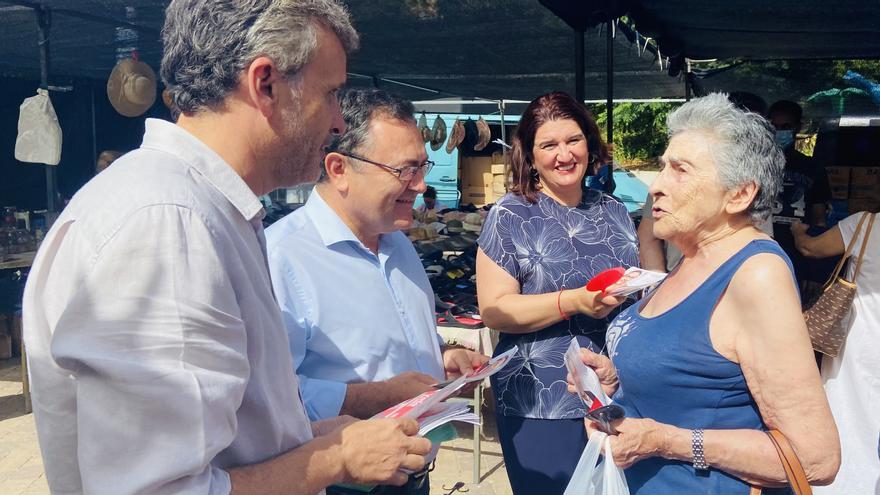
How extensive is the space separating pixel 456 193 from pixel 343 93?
620 inches

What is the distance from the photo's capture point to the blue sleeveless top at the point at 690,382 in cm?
171

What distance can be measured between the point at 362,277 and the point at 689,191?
3.06 feet

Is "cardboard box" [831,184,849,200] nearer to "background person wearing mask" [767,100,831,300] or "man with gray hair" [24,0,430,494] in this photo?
"background person wearing mask" [767,100,831,300]

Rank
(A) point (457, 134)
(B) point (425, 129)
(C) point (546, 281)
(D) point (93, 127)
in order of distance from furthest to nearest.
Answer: (A) point (457, 134) → (B) point (425, 129) → (D) point (93, 127) → (C) point (546, 281)

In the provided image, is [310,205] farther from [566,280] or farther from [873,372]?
[873,372]

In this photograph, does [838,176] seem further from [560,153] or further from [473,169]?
[473,169]

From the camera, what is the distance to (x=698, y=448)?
1.70 meters

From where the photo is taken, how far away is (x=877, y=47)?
730 centimetres

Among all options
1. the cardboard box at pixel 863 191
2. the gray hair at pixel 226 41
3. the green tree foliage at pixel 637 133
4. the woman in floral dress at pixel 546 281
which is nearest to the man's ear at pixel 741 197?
the woman in floral dress at pixel 546 281

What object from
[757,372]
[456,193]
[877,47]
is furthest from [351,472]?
[456,193]

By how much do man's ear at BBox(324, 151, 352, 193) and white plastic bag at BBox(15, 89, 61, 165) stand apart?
17.8 feet

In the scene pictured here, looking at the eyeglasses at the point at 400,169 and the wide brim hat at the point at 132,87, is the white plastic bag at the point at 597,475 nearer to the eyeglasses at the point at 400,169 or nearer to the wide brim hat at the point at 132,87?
the eyeglasses at the point at 400,169

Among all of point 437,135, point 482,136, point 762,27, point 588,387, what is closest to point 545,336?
point 588,387

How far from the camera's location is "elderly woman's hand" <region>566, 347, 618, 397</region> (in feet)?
7.18
